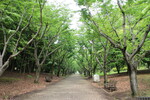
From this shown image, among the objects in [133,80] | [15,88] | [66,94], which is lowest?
[66,94]

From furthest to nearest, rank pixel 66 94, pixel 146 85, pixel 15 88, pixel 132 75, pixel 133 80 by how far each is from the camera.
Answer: pixel 146 85 < pixel 15 88 < pixel 66 94 < pixel 132 75 < pixel 133 80

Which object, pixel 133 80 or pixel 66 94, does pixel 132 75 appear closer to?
pixel 133 80

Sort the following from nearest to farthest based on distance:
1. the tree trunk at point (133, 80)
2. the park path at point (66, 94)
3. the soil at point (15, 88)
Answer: the park path at point (66, 94) → the tree trunk at point (133, 80) → the soil at point (15, 88)

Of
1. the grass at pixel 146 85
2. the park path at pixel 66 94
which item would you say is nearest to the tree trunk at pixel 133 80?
the grass at pixel 146 85

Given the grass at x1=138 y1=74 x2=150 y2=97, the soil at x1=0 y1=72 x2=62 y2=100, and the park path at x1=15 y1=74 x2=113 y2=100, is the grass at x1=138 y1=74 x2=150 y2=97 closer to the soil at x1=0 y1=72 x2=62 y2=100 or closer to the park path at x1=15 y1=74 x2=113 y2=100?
the park path at x1=15 y1=74 x2=113 y2=100

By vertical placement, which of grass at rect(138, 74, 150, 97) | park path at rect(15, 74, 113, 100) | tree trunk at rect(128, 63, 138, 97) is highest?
tree trunk at rect(128, 63, 138, 97)

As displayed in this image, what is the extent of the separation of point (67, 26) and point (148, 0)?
10.8 metres

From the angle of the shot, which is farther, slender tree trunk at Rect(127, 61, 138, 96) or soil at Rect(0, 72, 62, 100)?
soil at Rect(0, 72, 62, 100)

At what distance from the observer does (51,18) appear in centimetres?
1355

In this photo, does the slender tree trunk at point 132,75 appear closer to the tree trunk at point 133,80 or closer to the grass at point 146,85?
the tree trunk at point 133,80

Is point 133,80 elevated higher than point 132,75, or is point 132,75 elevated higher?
point 132,75

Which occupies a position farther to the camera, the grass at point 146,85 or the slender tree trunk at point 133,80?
the grass at point 146,85

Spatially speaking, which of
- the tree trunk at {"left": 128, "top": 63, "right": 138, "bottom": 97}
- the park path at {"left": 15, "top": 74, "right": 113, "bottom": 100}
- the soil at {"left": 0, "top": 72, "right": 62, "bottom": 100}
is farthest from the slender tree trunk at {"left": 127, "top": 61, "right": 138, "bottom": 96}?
the soil at {"left": 0, "top": 72, "right": 62, "bottom": 100}

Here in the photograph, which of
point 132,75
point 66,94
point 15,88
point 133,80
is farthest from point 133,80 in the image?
point 15,88
